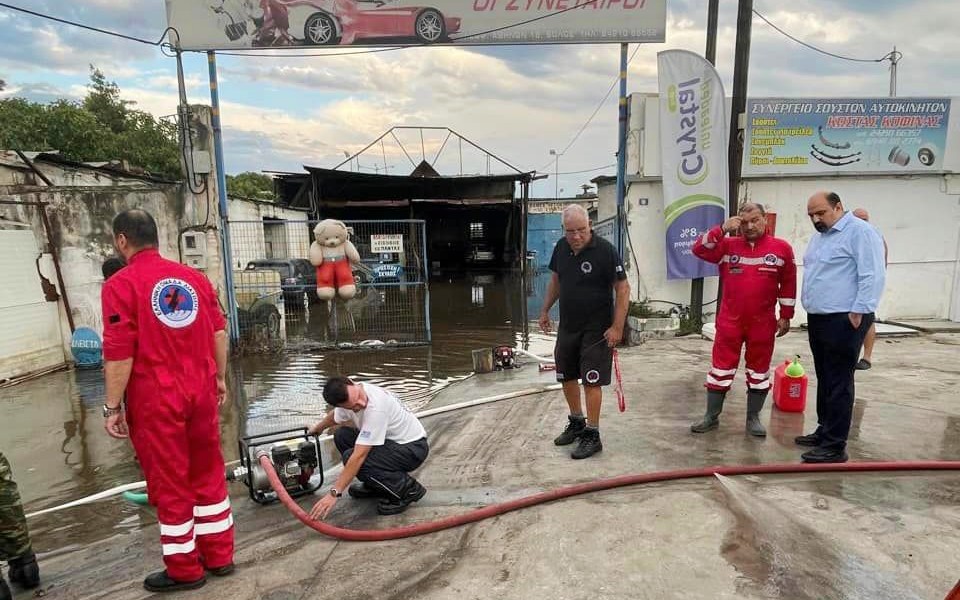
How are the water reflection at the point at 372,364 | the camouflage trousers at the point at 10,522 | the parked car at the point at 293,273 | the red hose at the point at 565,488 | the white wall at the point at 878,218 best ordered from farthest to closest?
the parked car at the point at 293,273, the white wall at the point at 878,218, the water reflection at the point at 372,364, the red hose at the point at 565,488, the camouflage trousers at the point at 10,522

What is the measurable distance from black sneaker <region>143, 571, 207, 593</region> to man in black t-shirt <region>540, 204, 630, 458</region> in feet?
8.05

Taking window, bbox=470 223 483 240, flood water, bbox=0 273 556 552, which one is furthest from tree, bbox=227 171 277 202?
flood water, bbox=0 273 556 552

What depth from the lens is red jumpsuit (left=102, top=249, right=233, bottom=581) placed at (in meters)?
2.53

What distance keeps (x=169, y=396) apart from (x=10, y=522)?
1194mm

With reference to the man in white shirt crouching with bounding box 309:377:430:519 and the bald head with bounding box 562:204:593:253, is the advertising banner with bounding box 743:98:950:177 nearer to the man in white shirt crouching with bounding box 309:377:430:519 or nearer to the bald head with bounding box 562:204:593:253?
the bald head with bounding box 562:204:593:253

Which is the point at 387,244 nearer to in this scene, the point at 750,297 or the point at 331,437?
the point at 331,437

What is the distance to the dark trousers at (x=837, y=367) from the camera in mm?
3525

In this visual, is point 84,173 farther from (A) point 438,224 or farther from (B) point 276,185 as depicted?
(A) point 438,224

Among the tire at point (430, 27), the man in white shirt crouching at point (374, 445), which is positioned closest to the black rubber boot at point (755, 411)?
the man in white shirt crouching at point (374, 445)

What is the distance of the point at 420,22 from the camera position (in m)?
8.58

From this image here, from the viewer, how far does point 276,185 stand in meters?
25.2

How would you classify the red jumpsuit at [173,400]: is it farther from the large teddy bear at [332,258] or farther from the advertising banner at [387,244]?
the advertising banner at [387,244]

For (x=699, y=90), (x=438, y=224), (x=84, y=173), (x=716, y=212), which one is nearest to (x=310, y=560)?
(x=716, y=212)

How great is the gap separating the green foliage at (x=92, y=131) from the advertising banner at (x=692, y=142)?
1623 cm
